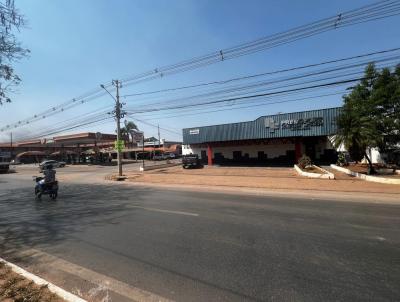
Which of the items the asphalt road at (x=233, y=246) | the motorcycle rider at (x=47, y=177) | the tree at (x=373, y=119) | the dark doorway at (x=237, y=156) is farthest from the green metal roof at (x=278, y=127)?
the motorcycle rider at (x=47, y=177)

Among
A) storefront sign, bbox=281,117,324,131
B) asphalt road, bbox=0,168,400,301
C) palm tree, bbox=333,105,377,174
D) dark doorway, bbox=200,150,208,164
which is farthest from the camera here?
dark doorway, bbox=200,150,208,164

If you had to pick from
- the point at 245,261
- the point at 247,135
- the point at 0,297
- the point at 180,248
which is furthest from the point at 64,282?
the point at 247,135

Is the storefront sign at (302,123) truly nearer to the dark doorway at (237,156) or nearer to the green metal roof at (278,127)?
the green metal roof at (278,127)

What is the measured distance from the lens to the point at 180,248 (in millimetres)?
7250

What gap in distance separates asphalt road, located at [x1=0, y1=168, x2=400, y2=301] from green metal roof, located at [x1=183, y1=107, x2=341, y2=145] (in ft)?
75.0

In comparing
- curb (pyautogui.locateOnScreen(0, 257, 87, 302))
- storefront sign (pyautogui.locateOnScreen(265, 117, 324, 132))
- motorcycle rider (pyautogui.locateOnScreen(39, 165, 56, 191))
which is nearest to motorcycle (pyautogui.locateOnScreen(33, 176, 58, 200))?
motorcycle rider (pyautogui.locateOnScreen(39, 165, 56, 191))

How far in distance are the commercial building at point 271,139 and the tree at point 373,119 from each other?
6.07 m

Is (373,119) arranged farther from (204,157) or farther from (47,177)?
(204,157)

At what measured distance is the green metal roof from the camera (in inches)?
1362

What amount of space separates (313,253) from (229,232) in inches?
95.2

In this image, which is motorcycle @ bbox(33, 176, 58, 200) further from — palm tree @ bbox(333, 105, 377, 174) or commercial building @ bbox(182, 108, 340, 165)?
commercial building @ bbox(182, 108, 340, 165)

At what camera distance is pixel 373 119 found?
2467 centimetres

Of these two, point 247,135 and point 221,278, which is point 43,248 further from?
point 247,135

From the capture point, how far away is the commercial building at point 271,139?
116ft
